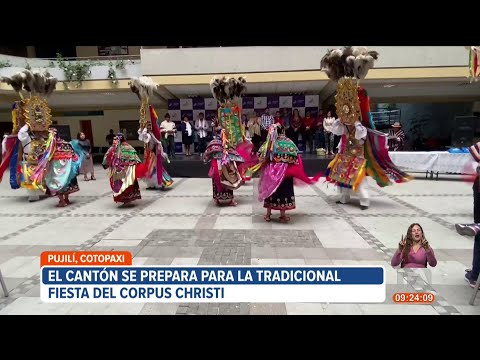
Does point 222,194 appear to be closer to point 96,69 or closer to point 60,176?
point 60,176

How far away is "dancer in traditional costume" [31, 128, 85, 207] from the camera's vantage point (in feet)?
21.1

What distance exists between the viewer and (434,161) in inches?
342

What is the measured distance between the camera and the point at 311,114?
12.0 m

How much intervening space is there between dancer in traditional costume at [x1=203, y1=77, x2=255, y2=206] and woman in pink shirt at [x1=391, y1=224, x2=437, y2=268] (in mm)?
3853

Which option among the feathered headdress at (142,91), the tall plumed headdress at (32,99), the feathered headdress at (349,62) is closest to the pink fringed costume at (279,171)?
the feathered headdress at (349,62)

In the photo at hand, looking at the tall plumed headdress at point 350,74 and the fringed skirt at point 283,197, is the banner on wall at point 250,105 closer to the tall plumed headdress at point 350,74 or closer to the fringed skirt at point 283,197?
the tall plumed headdress at point 350,74

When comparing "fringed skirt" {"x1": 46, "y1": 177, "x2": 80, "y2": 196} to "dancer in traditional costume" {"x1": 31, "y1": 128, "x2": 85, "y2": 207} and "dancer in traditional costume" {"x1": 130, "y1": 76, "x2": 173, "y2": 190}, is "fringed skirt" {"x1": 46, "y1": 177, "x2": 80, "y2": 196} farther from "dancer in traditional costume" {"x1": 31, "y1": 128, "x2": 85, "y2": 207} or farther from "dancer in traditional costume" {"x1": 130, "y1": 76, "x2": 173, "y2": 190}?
"dancer in traditional costume" {"x1": 130, "y1": 76, "x2": 173, "y2": 190}

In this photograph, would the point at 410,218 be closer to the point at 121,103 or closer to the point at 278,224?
the point at 278,224

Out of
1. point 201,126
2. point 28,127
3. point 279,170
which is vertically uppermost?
point 201,126

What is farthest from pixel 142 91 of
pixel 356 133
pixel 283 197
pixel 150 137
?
pixel 356 133

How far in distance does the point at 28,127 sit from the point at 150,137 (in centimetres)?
235

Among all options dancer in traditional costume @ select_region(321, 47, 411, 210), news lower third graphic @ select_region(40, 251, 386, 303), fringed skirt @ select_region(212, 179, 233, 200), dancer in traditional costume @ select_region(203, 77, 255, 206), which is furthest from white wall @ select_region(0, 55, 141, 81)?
news lower third graphic @ select_region(40, 251, 386, 303)
